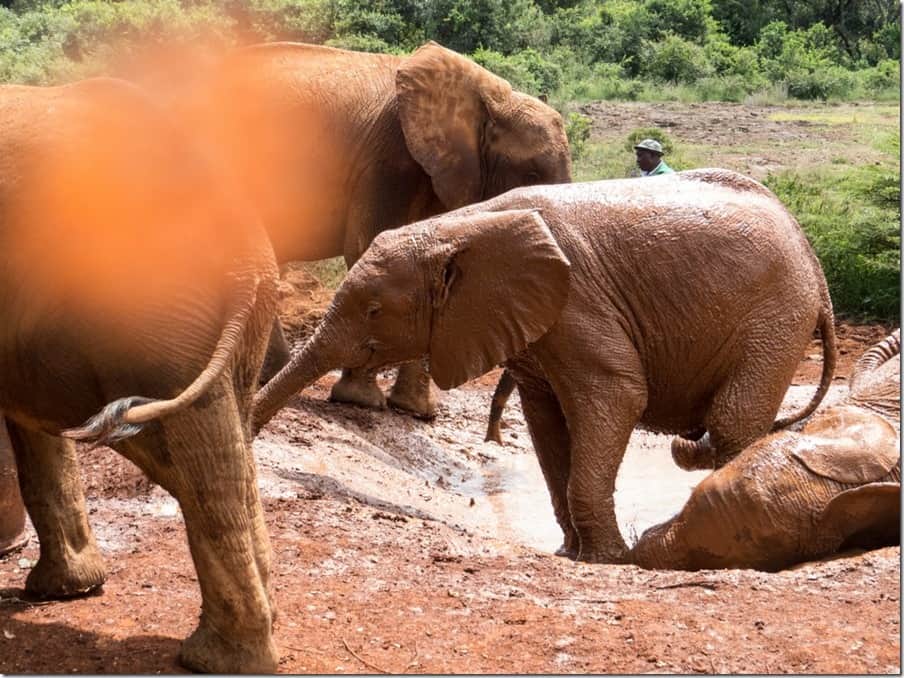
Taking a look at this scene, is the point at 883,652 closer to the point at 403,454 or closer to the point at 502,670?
the point at 502,670

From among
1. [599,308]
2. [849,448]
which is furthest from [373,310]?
[849,448]

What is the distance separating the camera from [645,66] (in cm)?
2839

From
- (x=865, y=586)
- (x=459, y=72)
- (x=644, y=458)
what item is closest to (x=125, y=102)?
(x=865, y=586)

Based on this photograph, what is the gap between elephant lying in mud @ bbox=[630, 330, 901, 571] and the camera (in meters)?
5.85

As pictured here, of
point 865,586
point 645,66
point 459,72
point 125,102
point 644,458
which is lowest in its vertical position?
point 645,66

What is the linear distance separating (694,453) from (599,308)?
114 cm

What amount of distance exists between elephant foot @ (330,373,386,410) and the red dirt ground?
89.2 inches

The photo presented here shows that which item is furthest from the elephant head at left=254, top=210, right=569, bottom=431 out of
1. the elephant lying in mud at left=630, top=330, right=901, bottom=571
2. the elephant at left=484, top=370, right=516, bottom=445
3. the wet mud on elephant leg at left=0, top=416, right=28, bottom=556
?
the elephant at left=484, top=370, right=516, bottom=445

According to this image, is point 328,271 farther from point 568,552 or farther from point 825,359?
point 825,359

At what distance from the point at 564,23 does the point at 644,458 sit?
69.8 feet

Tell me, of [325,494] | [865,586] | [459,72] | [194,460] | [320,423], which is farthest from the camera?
[459,72]

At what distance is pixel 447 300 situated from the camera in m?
6.38

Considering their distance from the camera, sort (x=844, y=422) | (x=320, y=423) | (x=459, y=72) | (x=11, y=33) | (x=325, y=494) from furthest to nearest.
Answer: (x=11, y=33) < (x=459, y=72) < (x=320, y=423) < (x=325, y=494) < (x=844, y=422)

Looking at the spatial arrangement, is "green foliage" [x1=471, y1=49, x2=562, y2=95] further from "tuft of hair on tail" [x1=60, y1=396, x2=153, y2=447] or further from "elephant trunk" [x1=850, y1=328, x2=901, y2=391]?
"tuft of hair on tail" [x1=60, y1=396, x2=153, y2=447]
